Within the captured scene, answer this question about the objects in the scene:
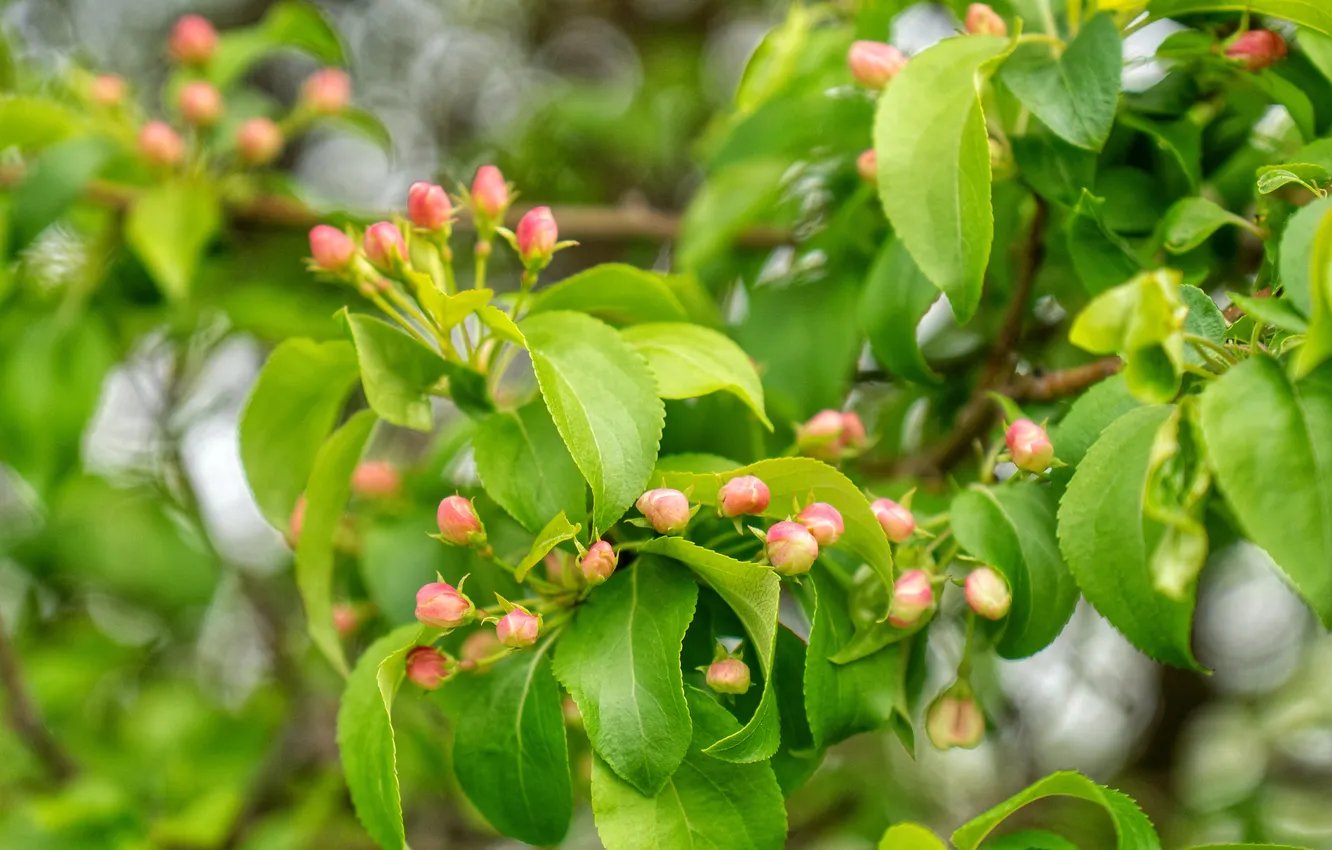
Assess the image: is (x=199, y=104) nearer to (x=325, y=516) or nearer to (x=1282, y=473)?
(x=325, y=516)

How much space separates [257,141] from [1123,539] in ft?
3.94

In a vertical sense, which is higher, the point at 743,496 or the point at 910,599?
the point at 743,496

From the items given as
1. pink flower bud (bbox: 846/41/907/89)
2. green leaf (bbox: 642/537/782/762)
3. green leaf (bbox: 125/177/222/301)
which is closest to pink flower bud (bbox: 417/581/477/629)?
green leaf (bbox: 642/537/782/762)

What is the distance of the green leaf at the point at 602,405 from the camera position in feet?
2.25

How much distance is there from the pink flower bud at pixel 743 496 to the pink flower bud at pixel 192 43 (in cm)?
120

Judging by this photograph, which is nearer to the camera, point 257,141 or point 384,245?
point 384,245

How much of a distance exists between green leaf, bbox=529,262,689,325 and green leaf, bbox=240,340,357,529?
0.17 m

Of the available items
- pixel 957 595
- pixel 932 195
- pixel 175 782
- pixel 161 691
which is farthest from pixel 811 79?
pixel 161 691

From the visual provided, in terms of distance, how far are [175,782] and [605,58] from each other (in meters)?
2.22

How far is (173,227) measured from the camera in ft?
4.40

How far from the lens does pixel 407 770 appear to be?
1.61 meters

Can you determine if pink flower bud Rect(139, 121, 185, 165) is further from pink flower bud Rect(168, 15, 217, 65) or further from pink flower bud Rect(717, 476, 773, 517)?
pink flower bud Rect(717, 476, 773, 517)

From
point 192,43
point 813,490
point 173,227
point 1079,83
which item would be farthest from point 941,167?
A: point 192,43

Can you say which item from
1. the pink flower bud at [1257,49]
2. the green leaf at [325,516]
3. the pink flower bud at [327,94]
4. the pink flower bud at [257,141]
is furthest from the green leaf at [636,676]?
the pink flower bud at [327,94]
